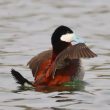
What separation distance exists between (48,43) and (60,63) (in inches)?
141

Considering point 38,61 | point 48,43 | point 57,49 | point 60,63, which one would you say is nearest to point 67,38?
point 57,49

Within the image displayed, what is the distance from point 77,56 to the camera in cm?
978

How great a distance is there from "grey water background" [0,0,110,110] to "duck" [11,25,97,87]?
0.75 ft

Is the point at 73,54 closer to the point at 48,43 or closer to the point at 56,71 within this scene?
the point at 56,71

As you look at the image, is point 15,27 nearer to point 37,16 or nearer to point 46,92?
point 37,16

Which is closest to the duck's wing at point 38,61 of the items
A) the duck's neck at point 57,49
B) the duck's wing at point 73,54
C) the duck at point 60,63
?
the duck at point 60,63

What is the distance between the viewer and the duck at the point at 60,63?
985 cm

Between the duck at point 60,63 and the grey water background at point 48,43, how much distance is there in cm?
23

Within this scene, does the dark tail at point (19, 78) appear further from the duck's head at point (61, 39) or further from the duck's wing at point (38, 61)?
the duck's head at point (61, 39)

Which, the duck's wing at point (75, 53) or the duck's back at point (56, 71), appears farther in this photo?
the duck's back at point (56, 71)

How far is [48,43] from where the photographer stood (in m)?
13.6

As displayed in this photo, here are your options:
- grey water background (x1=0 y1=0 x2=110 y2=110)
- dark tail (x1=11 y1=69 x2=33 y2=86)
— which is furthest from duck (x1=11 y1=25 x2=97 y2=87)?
grey water background (x1=0 y1=0 x2=110 y2=110)

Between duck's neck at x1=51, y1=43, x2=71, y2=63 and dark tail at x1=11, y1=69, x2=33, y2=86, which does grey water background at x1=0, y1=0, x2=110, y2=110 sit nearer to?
dark tail at x1=11, y1=69, x2=33, y2=86

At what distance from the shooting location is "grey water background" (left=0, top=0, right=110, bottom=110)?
30.5ft
